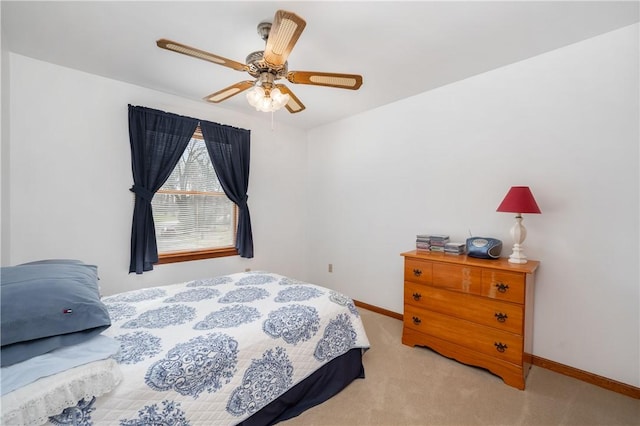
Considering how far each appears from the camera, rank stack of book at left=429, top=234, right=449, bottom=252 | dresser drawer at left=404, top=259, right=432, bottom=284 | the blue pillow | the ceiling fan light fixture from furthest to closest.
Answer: stack of book at left=429, top=234, right=449, bottom=252, dresser drawer at left=404, top=259, right=432, bottom=284, the ceiling fan light fixture, the blue pillow

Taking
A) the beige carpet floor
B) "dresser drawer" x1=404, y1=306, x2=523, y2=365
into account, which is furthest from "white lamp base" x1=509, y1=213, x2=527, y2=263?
the beige carpet floor

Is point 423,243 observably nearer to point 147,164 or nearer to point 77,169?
point 147,164

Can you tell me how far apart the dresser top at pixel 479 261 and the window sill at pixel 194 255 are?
2.16 m

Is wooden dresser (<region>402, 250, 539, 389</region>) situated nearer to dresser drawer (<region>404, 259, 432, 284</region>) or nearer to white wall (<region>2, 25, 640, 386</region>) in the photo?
dresser drawer (<region>404, 259, 432, 284</region>)

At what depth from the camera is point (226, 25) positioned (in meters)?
1.89

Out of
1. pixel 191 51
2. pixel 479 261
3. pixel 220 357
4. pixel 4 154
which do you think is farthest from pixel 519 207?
pixel 4 154

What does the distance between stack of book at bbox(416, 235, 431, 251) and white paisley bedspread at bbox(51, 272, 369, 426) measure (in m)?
1.08

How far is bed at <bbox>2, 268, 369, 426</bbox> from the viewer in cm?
119

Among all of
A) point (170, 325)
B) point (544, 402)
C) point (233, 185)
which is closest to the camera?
point (170, 325)

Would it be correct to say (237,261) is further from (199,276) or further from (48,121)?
(48,121)

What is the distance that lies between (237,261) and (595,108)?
373 centimetres

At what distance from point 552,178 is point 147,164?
3.68m

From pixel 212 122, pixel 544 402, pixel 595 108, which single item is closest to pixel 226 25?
pixel 212 122

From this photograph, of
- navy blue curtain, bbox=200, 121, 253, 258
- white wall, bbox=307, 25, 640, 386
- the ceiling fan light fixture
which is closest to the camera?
the ceiling fan light fixture
